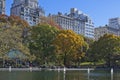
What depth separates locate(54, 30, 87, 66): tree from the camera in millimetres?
56125

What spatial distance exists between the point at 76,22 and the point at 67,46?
96.1 m

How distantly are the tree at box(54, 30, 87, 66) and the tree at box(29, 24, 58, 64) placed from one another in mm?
1497

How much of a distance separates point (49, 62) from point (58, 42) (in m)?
4.51

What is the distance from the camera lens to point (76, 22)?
152375 millimetres

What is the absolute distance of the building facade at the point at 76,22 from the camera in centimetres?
14388

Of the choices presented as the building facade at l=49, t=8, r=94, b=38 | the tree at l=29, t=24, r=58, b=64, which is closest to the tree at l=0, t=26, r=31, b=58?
the tree at l=29, t=24, r=58, b=64

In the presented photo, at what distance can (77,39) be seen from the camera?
2299 inches

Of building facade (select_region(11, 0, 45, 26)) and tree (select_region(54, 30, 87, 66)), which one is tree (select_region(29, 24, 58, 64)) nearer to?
tree (select_region(54, 30, 87, 66))

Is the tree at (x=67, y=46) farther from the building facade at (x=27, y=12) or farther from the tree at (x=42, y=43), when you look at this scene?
the building facade at (x=27, y=12)

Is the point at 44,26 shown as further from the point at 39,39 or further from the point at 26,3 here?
the point at 26,3

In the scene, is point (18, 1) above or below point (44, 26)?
above

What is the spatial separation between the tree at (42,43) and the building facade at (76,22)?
83052 mm

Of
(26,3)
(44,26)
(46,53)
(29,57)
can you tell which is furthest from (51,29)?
(26,3)

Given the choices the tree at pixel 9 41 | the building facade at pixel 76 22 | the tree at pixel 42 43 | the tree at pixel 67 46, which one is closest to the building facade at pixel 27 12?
the building facade at pixel 76 22
